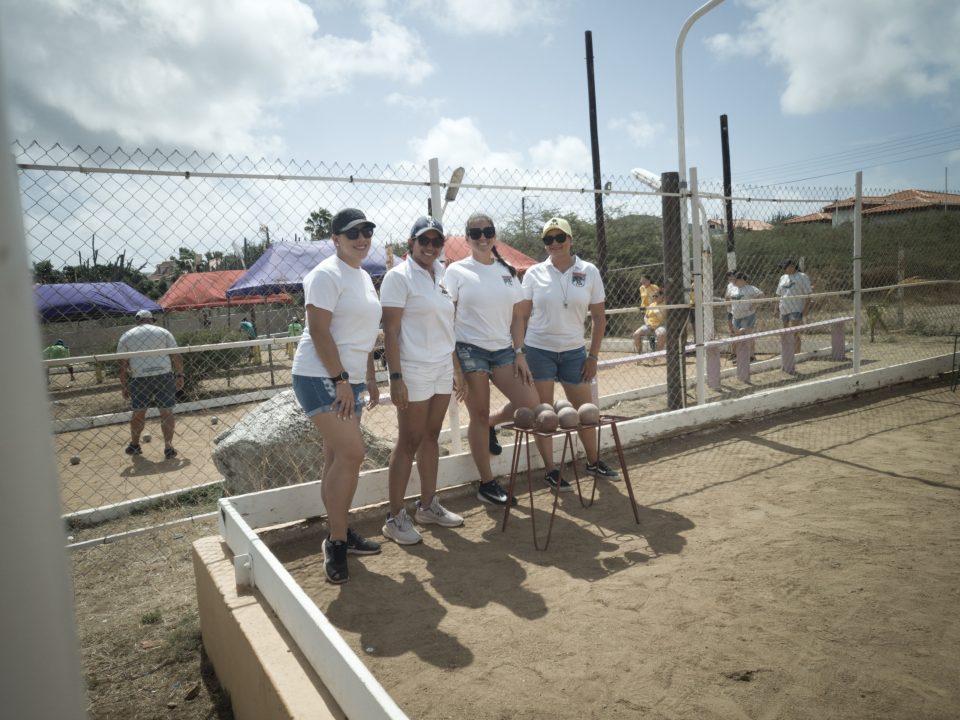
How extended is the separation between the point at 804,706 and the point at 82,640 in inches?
138

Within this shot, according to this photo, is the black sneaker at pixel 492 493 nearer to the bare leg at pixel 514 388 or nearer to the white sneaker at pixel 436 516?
the white sneaker at pixel 436 516

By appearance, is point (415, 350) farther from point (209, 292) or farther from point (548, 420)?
point (209, 292)

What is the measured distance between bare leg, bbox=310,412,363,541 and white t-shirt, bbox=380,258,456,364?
66 centimetres

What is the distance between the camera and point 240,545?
3.27m

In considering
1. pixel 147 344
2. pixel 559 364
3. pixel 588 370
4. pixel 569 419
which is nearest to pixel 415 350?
pixel 569 419

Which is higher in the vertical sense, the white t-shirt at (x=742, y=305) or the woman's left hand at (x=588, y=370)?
the white t-shirt at (x=742, y=305)

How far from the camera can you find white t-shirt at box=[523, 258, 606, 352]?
15.7 feet

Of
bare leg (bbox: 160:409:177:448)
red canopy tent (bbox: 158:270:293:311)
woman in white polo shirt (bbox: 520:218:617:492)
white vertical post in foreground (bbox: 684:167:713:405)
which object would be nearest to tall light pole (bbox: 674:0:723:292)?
white vertical post in foreground (bbox: 684:167:713:405)

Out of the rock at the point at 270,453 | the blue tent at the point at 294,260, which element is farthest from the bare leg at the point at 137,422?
the rock at the point at 270,453

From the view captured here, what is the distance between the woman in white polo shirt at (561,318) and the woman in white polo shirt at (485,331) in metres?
0.34

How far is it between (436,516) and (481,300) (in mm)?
1523

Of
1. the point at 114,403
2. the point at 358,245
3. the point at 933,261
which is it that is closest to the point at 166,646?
the point at 358,245

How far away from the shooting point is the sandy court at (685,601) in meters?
2.47

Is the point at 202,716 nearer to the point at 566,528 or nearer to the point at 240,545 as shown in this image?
the point at 240,545
